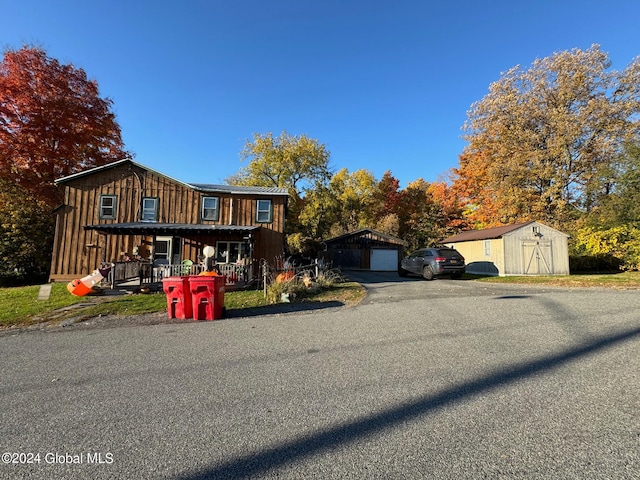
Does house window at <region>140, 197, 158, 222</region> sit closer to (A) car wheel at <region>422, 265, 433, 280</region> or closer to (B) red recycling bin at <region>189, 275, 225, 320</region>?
(B) red recycling bin at <region>189, 275, 225, 320</region>

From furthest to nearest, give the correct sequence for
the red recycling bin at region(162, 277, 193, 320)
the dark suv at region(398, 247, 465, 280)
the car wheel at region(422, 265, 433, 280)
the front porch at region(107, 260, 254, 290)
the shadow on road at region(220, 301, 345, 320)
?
the car wheel at region(422, 265, 433, 280) → the dark suv at region(398, 247, 465, 280) → the front porch at region(107, 260, 254, 290) → the shadow on road at region(220, 301, 345, 320) → the red recycling bin at region(162, 277, 193, 320)

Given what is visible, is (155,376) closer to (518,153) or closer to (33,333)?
(33,333)

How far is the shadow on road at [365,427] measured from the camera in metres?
2.11

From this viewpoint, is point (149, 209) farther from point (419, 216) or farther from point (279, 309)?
point (419, 216)

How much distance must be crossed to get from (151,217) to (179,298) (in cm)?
1067

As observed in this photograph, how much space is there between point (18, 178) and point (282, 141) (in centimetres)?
2292

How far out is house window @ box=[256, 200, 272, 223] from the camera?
56.1ft

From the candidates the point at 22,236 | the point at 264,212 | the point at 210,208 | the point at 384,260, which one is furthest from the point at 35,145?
the point at 384,260

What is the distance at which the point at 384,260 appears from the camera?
90.6ft

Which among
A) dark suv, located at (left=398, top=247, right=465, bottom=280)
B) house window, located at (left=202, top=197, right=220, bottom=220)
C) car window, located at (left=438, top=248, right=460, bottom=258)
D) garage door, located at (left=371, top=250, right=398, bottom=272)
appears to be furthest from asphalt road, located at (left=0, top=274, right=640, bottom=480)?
garage door, located at (left=371, top=250, right=398, bottom=272)

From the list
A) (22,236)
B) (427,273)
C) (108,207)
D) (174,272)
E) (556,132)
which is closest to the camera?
(174,272)

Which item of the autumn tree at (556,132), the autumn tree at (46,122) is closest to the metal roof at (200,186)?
the autumn tree at (46,122)

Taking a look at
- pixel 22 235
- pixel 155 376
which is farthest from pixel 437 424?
pixel 22 235

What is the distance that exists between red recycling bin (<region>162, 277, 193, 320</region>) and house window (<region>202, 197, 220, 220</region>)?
9539 mm
